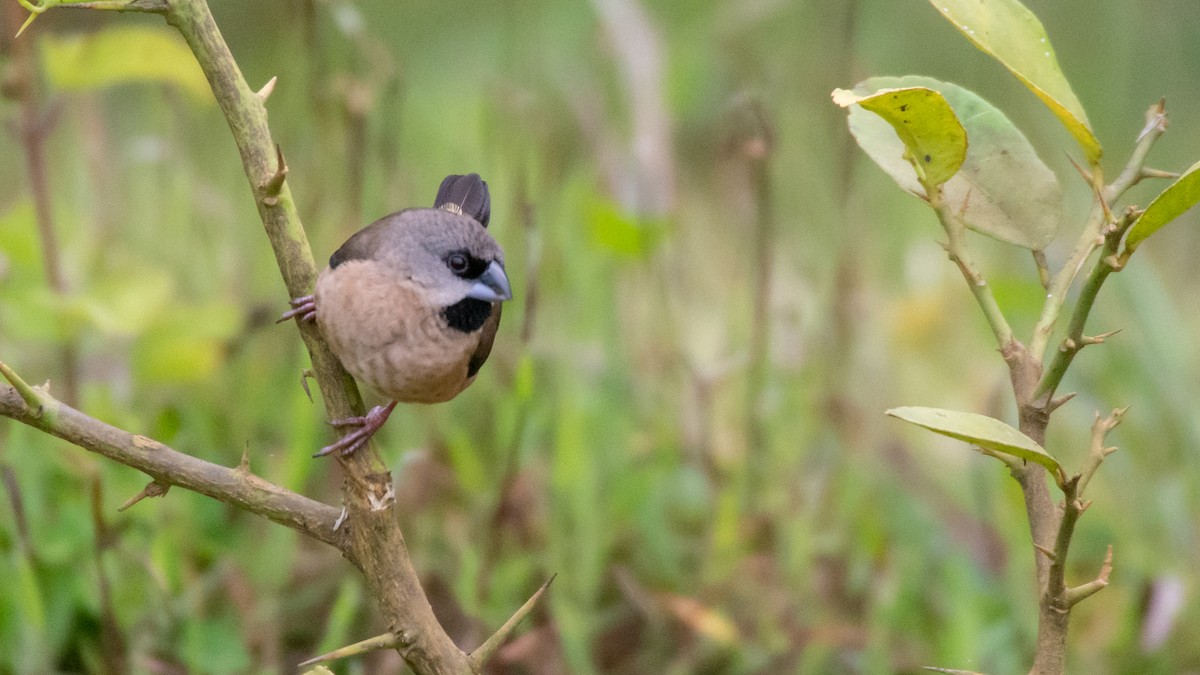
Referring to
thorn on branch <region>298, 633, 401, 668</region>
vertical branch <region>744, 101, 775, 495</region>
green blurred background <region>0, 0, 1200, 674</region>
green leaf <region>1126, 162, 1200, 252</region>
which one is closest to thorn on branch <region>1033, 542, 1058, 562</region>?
green leaf <region>1126, 162, 1200, 252</region>

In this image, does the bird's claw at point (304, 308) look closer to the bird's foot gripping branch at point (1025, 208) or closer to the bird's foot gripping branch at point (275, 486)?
the bird's foot gripping branch at point (275, 486)

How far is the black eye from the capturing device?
1.52 meters

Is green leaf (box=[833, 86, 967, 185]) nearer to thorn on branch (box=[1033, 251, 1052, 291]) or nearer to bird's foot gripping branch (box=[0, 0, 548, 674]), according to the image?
thorn on branch (box=[1033, 251, 1052, 291])

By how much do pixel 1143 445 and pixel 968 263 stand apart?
6.67ft

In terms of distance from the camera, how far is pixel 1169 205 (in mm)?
882

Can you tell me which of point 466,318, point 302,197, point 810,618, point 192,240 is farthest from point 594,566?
point 192,240

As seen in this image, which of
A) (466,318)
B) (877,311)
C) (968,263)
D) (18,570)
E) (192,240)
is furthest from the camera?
(877,311)

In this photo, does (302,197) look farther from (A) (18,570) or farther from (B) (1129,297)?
(B) (1129,297)

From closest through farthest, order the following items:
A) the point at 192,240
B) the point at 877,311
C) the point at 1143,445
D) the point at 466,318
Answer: the point at 466,318, the point at 1143,445, the point at 192,240, the point at 877,311

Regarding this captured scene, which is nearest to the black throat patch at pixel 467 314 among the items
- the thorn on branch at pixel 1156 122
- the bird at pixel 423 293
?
the bird at pixel 423 293

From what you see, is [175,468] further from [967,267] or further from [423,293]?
[967,267]

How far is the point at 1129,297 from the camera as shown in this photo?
2902mm

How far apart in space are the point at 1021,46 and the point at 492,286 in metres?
0.72

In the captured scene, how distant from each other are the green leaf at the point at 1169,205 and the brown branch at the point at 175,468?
70 centimetres
